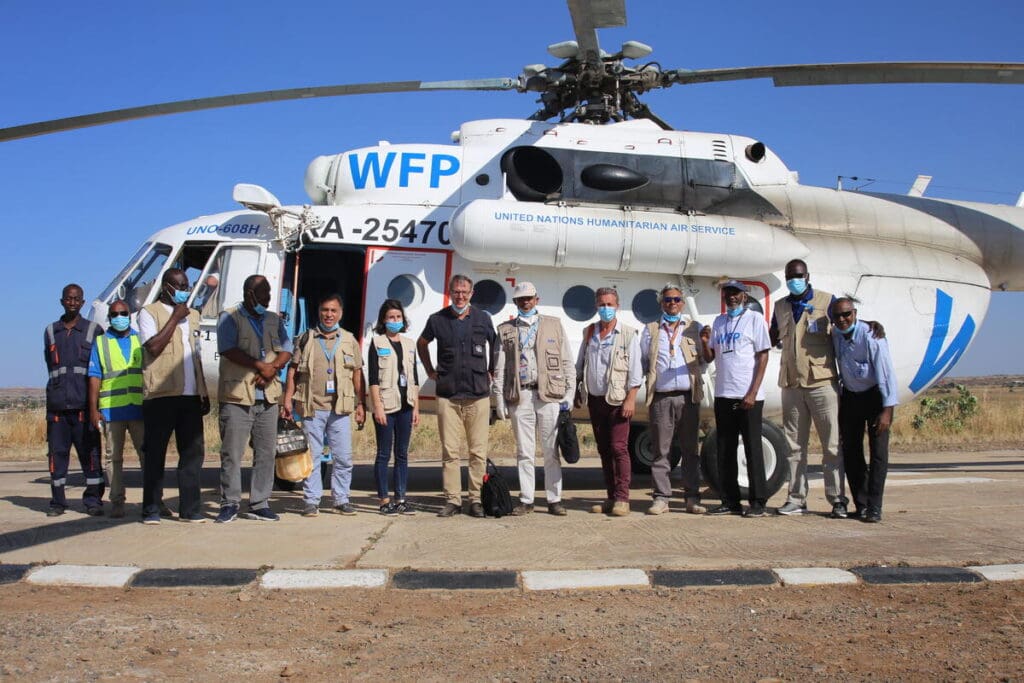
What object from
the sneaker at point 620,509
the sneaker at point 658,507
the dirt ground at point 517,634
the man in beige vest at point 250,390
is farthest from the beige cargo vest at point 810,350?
the man in beige vest at point 250,390

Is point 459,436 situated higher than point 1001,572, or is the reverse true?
point 459,436

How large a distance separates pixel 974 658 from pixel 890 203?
7.29 m

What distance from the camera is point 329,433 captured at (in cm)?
767

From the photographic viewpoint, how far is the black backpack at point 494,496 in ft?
24.3

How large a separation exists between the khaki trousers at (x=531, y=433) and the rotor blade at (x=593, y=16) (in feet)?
12.0

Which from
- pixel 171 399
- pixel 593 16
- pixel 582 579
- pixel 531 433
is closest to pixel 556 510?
pixel 531 433

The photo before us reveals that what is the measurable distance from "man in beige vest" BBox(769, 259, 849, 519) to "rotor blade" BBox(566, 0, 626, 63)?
9.51 ft

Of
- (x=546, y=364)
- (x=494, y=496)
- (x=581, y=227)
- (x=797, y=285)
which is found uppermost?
(x=581, y=227)

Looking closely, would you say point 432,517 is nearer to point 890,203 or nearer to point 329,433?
point 329,433

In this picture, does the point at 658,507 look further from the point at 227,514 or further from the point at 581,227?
the point at 227,514

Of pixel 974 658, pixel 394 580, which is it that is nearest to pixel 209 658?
pixel 394 580

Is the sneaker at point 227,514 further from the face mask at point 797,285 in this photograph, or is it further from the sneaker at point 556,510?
the face mask at point 797,285

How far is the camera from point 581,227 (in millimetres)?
9031

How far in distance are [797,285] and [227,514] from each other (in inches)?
195
